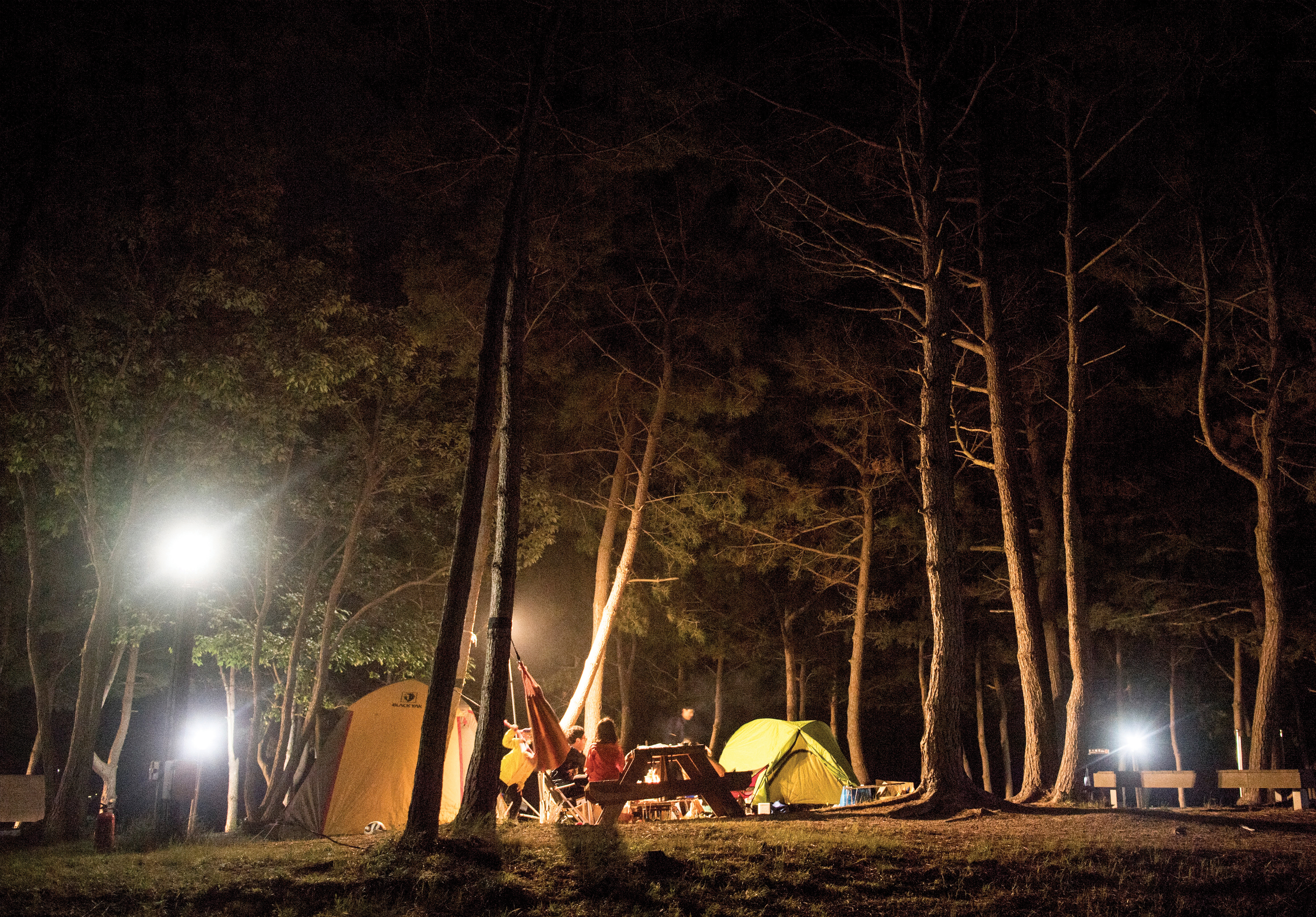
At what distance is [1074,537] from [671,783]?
225 inches

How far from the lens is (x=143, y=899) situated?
17.7 ft

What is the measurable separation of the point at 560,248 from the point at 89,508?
678cm

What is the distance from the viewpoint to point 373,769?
1260 cm

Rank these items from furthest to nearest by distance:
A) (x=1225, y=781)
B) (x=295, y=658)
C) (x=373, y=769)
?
(x=295, y=658) → (x=373, y=769) → (x=1225, y=781)

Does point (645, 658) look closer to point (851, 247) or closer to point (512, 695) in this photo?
point (512, 695)

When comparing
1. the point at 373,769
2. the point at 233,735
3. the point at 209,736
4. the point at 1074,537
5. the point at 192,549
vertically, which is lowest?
the point at 209,736

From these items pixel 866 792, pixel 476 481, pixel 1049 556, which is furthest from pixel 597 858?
pixel 1049 556

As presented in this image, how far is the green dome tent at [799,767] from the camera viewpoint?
639 inches

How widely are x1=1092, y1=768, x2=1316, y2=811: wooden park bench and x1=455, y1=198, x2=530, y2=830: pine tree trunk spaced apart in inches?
236

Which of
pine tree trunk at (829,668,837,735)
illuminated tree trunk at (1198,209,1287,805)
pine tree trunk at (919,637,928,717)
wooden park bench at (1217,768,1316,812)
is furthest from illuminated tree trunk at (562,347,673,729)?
pine tree trunk at (829,668,837,735)

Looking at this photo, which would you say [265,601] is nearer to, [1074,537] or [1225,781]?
[1074,537]

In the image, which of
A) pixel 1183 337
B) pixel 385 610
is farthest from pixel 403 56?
pixel 1183 337

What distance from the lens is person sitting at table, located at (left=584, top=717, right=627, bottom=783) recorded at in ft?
33.0

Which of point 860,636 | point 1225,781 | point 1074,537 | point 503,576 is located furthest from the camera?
point 860,636
